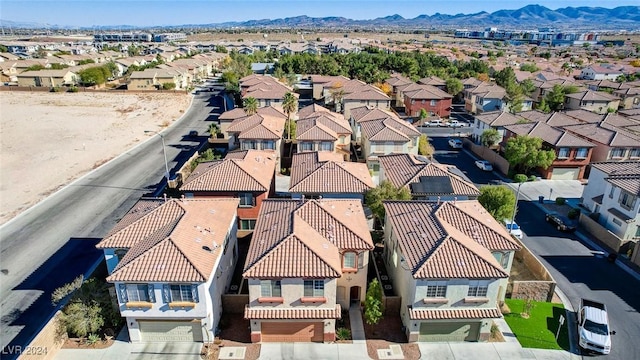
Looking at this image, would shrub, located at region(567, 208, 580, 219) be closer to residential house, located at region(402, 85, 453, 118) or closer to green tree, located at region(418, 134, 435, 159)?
green tree, located at region(418, 134, 435, 159)

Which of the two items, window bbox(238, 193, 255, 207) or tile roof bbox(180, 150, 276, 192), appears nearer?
tile roof bbox(180, 150, 276, 192)

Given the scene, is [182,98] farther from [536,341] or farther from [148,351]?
[536,341]

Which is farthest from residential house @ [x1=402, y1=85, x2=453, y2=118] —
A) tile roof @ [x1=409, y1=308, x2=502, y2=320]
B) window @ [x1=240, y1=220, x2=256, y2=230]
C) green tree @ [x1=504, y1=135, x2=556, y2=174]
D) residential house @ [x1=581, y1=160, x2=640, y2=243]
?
tile roof @ [x1=409, y1=308, x2=502, y2=320]

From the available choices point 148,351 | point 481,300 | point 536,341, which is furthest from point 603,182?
point 148,351

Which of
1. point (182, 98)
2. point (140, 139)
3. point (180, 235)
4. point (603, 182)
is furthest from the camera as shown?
point (182, 98)

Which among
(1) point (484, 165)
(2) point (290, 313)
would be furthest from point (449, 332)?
(1) point (484, 165)

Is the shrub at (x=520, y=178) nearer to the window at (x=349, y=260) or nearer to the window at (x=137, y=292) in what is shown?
the window at (x=349, y=260)

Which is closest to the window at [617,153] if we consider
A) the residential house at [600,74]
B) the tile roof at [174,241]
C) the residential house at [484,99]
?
the residential house at [484,99]

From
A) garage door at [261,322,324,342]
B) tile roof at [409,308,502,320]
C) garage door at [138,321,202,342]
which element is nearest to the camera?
tile roof at [409,308,502,320]
